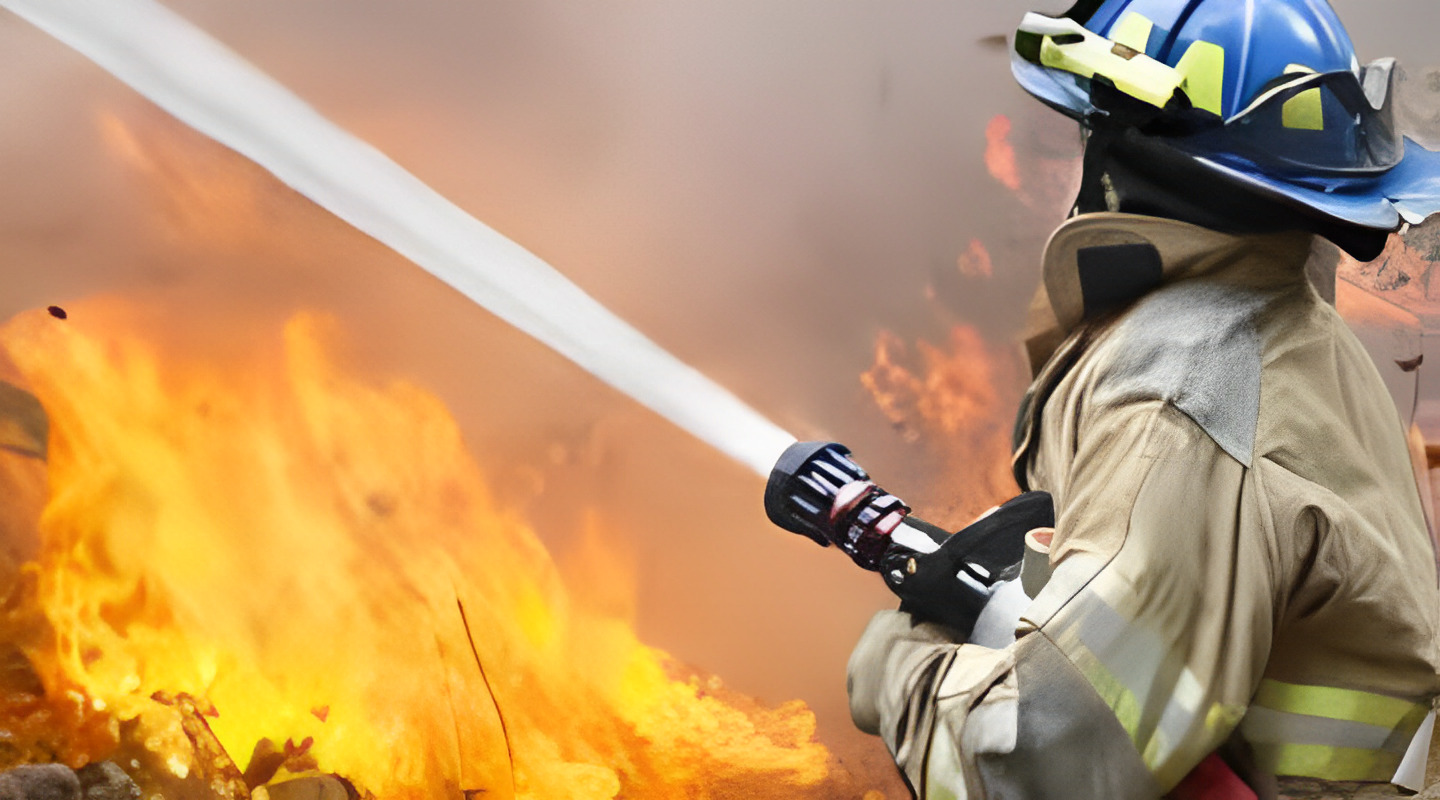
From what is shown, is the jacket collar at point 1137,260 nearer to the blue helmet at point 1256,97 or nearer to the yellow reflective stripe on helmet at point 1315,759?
the blue helmet at point 1256,97

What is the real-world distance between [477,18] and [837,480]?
1058 millimetres

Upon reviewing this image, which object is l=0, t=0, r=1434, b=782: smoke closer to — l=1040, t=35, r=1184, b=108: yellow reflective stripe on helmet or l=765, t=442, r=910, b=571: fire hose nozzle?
l=765, t=442, r=910, b=571: fire hose nozzle

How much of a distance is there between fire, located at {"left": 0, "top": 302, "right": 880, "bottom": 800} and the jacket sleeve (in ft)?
2.88

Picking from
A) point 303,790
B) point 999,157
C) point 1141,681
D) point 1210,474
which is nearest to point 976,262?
point 999,157

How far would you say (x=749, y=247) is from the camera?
2.00m

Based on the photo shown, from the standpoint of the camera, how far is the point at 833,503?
4.89 feet

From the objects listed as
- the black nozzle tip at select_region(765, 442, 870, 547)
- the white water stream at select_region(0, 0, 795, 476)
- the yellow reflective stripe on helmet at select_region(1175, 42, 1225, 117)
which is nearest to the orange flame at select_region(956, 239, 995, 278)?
the white water stream at select_region(0, 0, 795, 476)

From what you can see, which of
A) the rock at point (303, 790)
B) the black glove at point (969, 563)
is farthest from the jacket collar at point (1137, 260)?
the rock at point (303, 790)

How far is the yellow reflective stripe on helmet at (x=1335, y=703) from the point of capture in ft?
4.37

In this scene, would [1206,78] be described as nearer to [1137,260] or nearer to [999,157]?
[1137,260]

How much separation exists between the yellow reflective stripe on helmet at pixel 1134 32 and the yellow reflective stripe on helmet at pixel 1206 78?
5cm

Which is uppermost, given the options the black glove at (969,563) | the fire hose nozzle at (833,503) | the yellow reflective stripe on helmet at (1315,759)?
the fire hose nozzle at (833,503)

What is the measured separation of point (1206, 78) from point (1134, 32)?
97 mm

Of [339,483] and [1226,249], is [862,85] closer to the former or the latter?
[1226,249]
